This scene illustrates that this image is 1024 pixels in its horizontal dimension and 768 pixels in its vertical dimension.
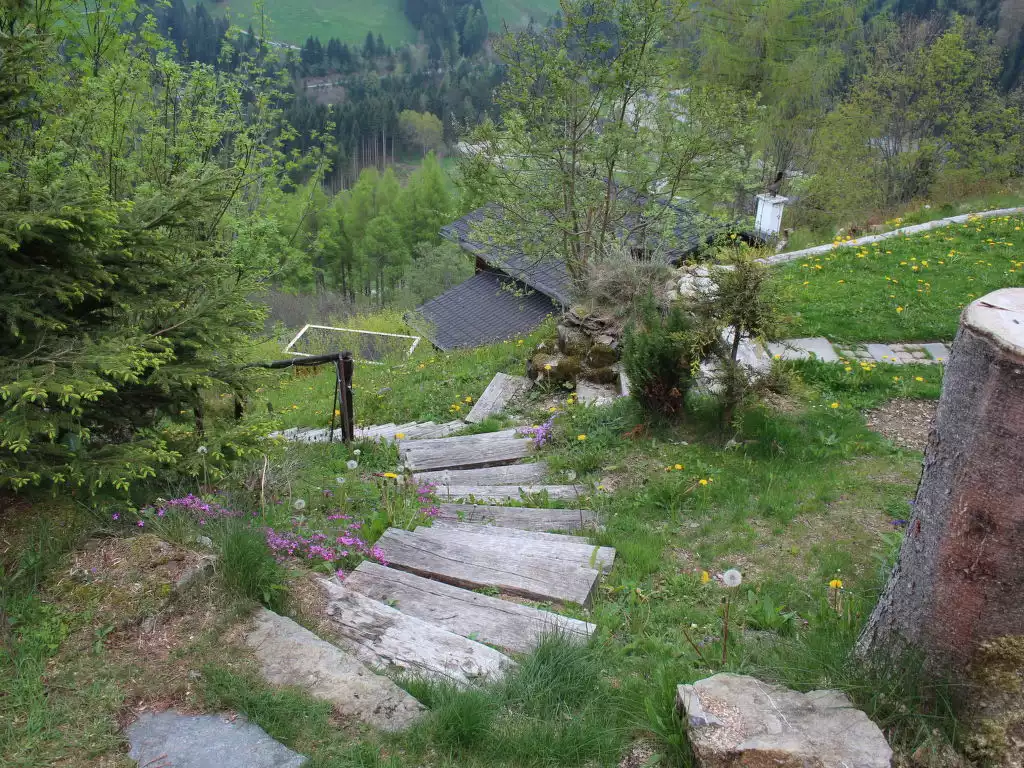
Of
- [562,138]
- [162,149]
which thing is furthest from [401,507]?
[562,138]

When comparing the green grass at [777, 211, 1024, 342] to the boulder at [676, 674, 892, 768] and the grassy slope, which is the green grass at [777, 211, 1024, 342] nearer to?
the grassy slope

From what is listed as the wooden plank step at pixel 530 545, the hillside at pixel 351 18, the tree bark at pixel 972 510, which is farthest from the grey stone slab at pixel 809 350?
the hillside at pixel 351 18

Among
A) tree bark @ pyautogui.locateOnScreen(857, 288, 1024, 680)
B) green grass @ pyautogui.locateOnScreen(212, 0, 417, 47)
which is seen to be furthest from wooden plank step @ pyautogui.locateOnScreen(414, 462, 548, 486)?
green grass @ pyautogui.locateOnScreen(212, 0, 417, 47)

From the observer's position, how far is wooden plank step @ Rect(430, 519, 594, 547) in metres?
4.57

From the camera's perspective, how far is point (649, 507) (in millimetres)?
5309

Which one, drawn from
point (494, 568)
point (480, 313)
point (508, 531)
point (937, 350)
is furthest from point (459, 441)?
point (480, 313)

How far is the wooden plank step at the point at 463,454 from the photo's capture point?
6.75m

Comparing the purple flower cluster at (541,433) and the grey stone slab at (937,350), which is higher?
the grey stone slab at (937,350)

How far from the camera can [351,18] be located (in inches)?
6102

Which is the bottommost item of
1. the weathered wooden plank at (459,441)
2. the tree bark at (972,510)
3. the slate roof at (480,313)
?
the slate roof at (480,313)

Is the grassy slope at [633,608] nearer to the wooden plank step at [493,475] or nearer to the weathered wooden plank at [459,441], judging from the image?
the wooden plank step at [493,475]

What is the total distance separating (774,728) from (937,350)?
7134 mm

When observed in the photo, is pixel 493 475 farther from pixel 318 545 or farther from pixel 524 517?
pixel 318 545

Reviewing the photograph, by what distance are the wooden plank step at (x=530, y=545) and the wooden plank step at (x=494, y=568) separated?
0.03 meters
